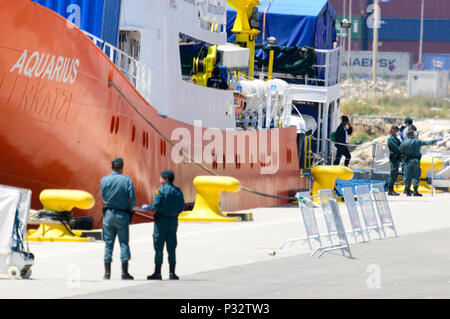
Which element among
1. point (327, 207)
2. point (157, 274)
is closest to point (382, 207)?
point (327, 207)

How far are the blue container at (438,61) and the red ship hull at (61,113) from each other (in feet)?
275

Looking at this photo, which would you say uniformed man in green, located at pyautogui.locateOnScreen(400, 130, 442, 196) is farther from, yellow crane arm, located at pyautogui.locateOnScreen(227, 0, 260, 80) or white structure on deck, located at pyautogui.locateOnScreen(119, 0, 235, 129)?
white structure on deck, located at pyautogui.locateOnScreen(119, 0, 235, 129)

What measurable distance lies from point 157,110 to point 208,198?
1.96 m

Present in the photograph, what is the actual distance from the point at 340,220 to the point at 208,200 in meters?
5.29

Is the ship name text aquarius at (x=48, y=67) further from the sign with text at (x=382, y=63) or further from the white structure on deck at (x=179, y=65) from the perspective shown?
the sign with text at (x=382, y=63)

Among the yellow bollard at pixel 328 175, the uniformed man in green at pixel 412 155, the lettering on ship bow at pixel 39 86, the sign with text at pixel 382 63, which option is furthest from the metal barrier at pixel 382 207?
the sign with text at pixel 382 63

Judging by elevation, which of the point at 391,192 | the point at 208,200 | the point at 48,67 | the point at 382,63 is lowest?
the point at 391,192

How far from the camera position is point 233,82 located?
85.7 ft

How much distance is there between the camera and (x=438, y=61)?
100375 millimetres

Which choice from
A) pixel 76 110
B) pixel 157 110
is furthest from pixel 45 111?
pixel 157 110

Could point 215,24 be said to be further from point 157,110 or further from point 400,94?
point 400,94

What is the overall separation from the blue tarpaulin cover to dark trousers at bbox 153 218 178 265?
21.1 m

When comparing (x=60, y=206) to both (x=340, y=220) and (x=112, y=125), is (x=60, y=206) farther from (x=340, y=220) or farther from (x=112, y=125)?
(x=340, y=220)

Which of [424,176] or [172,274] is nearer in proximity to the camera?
[172,274]
